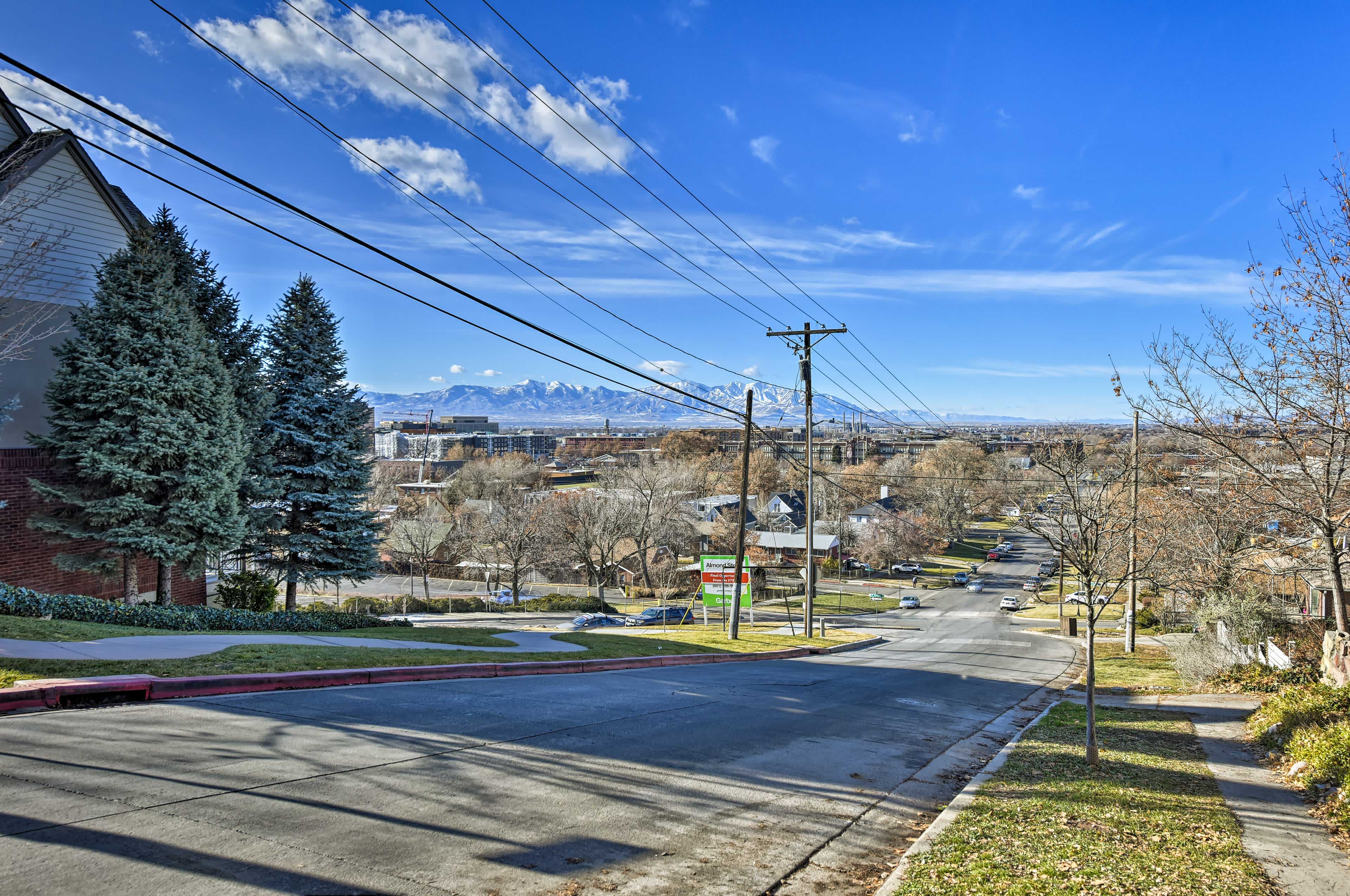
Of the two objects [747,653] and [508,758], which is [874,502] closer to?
[747,653]

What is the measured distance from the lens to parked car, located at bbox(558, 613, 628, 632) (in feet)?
130

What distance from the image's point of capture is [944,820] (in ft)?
22.0

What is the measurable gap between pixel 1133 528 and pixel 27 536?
2682 cm

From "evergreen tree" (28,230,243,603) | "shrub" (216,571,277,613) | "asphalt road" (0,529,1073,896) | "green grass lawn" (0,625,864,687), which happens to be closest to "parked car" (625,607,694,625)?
"green grass lawn" (0,625,864,687)

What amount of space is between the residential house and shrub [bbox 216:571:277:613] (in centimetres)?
267

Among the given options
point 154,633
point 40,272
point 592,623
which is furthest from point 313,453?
point 592,623

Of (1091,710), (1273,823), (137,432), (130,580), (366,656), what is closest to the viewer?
(1273,823)

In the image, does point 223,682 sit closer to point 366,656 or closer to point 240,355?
point 366,656

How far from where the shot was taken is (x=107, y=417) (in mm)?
18312

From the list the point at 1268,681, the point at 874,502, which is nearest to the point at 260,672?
the point at 1268,681

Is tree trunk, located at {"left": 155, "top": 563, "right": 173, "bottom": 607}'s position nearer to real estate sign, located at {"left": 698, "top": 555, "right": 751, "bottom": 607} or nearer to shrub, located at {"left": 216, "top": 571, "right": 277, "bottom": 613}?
shrub, located at {"left": 216, "top": 571, "right": 277, "bottom": 613}

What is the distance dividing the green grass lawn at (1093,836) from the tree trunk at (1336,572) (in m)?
4.35

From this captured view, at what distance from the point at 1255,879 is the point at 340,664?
11613mm

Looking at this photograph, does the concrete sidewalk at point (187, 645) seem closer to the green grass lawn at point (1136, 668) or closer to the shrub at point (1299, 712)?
the shrub at point (1299, 712)
